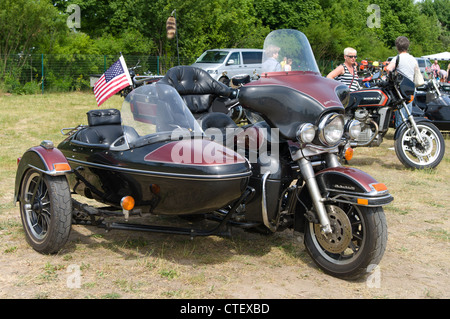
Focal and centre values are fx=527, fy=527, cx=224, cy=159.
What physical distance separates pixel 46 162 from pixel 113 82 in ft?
13.2

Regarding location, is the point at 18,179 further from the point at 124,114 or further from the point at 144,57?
the point at 144,57

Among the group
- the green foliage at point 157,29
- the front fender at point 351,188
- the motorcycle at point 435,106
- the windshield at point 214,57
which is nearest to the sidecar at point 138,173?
the front fender at point 351,188

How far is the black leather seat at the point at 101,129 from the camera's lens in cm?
480

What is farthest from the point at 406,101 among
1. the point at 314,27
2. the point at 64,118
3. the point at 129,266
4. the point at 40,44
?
the point at 314,27

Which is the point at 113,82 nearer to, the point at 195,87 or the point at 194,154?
the point at 195,87

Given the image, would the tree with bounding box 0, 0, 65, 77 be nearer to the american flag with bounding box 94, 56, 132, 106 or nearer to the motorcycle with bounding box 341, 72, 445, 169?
the american flag with bounding box 94, 56, 132, 106

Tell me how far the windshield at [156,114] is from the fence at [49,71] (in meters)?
16.0

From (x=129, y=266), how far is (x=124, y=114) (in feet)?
4.12

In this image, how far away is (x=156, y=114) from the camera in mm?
4254

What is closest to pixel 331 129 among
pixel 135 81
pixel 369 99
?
pixel 369 99

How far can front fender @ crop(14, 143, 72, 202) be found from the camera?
4188 mm

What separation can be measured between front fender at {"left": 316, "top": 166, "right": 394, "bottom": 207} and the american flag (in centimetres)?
469

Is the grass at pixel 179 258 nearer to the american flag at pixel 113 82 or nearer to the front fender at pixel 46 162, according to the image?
the front fender at pixel 46 162

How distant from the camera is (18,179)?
4645mm
